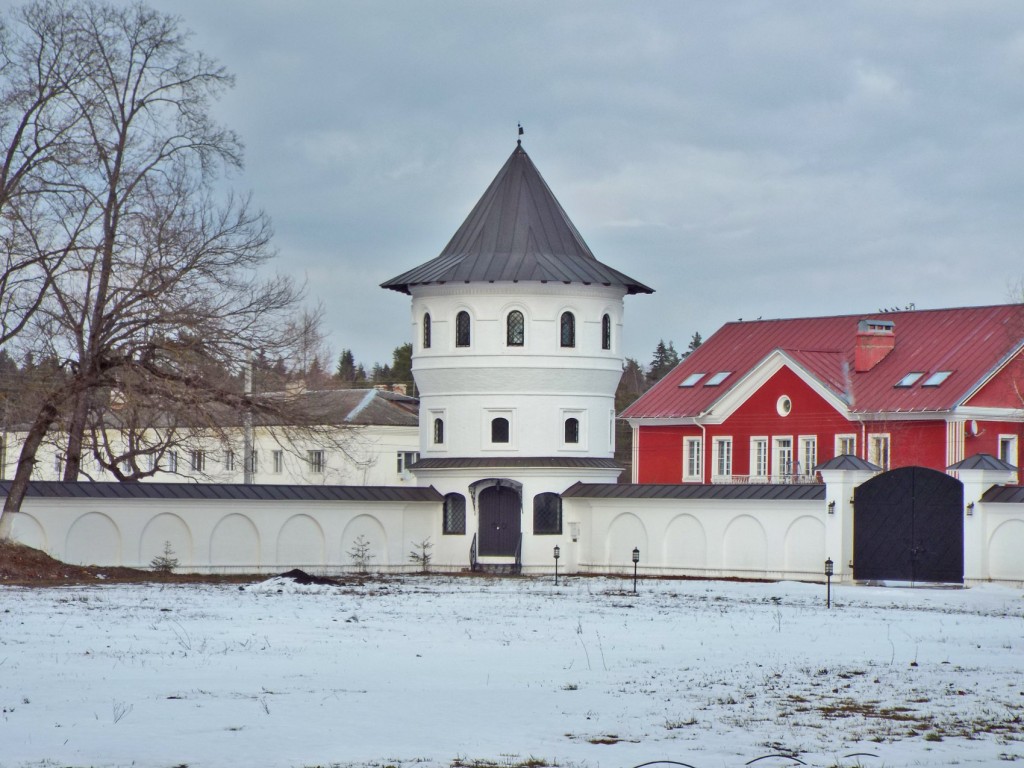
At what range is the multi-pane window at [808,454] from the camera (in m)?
56.9

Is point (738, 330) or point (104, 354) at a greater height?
point (738, 330)

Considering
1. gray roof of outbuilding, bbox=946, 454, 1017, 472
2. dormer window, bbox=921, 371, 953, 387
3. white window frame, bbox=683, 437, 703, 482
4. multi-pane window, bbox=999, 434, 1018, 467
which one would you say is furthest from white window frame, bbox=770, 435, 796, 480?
gray roof of outbuilding, bbox=946, 454, 1017, 472

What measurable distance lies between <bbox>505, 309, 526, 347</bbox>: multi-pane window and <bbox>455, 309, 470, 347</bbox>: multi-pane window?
1118mm

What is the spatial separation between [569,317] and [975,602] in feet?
52.8

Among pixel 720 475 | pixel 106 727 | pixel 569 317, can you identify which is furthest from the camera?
pixel 720 475

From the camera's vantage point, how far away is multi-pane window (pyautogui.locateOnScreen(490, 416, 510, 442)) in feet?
144

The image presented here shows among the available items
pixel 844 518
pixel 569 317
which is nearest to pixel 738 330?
pixel 569 317

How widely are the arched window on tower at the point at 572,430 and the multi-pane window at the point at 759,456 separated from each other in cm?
1571

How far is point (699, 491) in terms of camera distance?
135ft

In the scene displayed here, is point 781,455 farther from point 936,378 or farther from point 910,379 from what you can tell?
point 936,378

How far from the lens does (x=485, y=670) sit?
18.2 metres

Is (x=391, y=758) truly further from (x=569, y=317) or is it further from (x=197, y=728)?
(x=569, y=317)

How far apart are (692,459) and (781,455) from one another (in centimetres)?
458

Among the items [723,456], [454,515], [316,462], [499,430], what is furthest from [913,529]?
[723,456]
